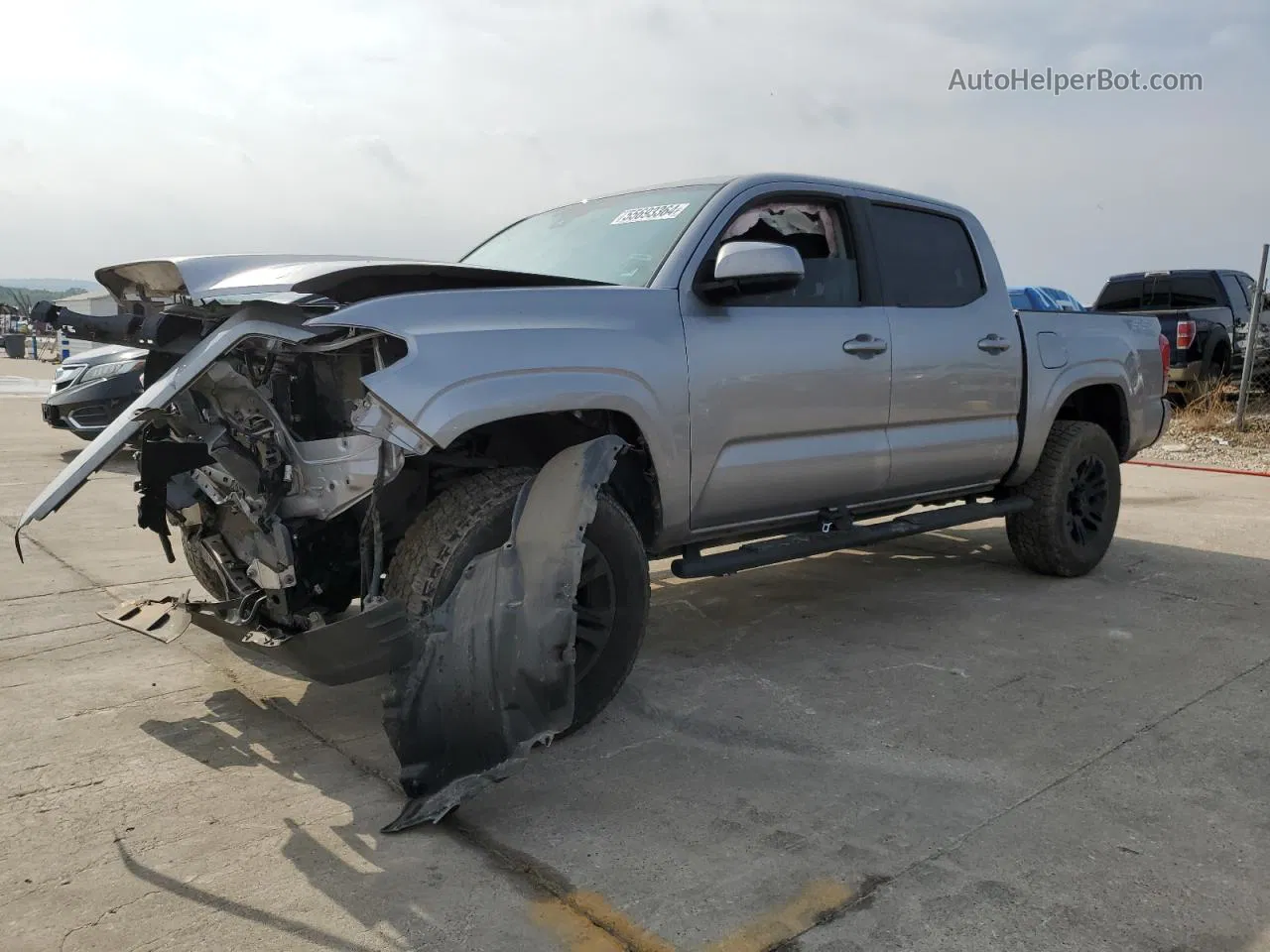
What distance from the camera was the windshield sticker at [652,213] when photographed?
4.01 m

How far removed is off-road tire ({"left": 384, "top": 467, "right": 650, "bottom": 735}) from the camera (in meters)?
2.97

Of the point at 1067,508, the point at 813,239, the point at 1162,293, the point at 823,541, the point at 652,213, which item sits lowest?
the point at 1067,508

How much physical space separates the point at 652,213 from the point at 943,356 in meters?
1.50

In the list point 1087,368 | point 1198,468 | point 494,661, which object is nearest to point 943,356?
point 1087,368

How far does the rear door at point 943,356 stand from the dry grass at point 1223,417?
306 inches

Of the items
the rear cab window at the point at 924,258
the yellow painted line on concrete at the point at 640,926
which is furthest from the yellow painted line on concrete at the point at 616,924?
the rear cab window at the point at 924,258

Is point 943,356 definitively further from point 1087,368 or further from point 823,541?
point 1087,368

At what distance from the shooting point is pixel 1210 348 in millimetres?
12812

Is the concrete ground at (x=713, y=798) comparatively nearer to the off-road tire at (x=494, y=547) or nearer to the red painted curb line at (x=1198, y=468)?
the off-road tire at (x=494, y=547)

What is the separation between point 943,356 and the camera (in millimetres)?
4633

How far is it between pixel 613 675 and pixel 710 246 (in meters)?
1.59

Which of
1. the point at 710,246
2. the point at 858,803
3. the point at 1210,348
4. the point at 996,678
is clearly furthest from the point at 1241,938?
the point at 1210,348

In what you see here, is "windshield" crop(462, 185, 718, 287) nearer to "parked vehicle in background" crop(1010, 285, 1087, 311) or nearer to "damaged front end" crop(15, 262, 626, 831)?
"damaged front end" crop(15, 262, 626, 831)

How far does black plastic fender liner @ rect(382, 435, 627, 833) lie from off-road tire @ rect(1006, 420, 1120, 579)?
3429 millimetres
